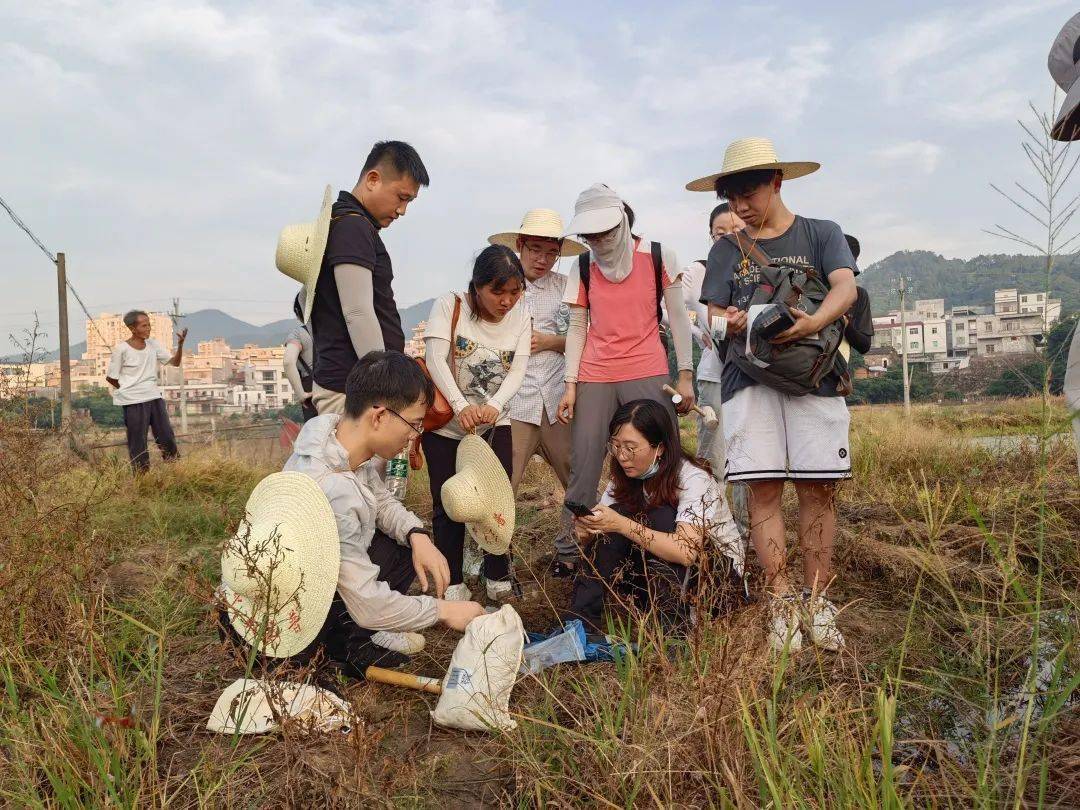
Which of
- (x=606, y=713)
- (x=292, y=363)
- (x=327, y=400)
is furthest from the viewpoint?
(x=292, y=363)

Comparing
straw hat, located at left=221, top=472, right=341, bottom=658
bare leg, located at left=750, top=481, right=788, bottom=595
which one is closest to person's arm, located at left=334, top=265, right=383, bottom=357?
straw hat, located at left=221, top=472, right=341, bottom=658

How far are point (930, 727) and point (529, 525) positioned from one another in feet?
11.1

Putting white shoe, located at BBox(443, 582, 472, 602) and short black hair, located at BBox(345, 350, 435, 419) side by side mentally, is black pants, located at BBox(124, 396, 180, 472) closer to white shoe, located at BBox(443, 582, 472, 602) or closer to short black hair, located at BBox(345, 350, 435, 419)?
white shoe, located at BBox(443, 582, 472, 602)

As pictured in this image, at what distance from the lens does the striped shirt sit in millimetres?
3986

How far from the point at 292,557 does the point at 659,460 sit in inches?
59.6

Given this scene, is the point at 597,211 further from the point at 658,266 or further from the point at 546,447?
the point at 546,447

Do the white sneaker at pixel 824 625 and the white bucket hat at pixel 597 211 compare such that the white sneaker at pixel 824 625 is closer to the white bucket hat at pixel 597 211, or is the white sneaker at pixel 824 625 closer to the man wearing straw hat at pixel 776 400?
the man wearing straw hat at pixel 776 400

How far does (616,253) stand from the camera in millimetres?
3637

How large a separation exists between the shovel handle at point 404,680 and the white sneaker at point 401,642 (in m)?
0.36

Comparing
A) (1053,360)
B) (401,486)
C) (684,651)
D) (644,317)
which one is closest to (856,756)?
(684,651)

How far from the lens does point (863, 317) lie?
3000 millimetres

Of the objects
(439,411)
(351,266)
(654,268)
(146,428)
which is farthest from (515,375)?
(146,428)

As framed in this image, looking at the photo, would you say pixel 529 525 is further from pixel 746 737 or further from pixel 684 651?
pixel 746 737

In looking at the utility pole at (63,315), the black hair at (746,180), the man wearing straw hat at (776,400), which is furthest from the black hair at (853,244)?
the utility pole at (63,315)
